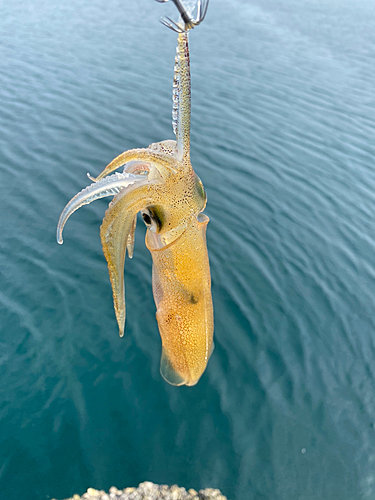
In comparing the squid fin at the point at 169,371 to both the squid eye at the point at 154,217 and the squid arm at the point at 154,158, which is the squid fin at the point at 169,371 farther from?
the squid arm at the point at 154,158

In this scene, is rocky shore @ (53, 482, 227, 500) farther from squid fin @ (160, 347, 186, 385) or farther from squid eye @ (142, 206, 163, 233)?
squid eye @ (142, 206, 163, 233)

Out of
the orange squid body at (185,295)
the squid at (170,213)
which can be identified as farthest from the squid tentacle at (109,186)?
the orange squid body at (185,295)

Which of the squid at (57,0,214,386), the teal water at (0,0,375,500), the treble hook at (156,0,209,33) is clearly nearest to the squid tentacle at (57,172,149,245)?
the squid at (57,0,214,386)

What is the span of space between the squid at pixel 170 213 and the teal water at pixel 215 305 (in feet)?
3.83

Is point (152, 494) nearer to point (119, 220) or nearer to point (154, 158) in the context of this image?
point (119, 220)

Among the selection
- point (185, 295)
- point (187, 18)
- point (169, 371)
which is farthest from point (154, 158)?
point (169, 371)

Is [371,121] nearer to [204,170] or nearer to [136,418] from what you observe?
[204,170]

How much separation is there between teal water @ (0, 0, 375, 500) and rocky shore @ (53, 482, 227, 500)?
0.07 metres

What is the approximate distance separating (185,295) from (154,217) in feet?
1.92

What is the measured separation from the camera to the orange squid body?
2381 millimetres

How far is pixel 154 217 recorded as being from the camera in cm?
225

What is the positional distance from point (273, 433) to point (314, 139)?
7209 millimetres

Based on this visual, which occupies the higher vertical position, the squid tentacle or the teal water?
the squid tentacle

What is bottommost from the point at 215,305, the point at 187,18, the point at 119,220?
the point at 215,305
